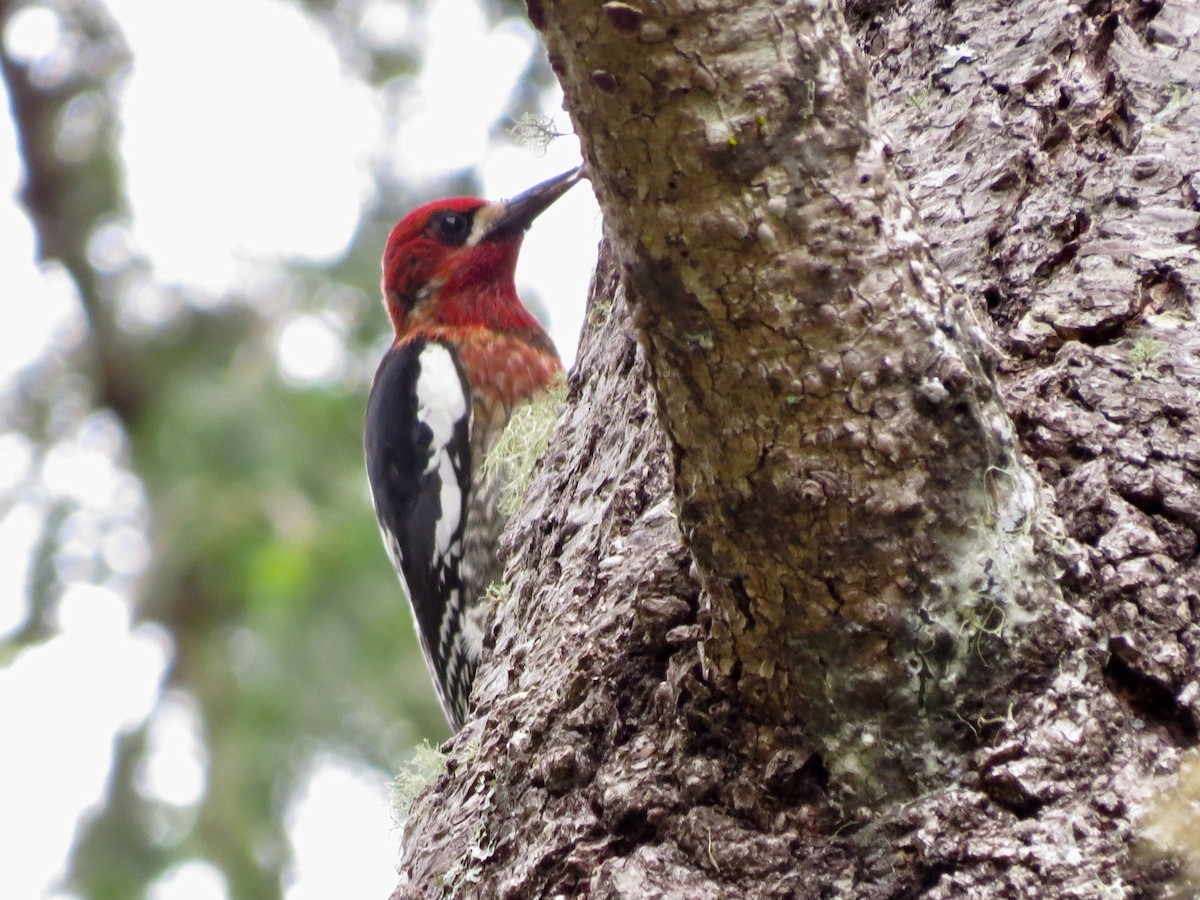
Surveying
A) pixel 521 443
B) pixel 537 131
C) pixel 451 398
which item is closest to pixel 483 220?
pixel 451 398

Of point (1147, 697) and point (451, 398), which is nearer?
point (1147, 697)

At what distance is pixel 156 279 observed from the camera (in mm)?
6047

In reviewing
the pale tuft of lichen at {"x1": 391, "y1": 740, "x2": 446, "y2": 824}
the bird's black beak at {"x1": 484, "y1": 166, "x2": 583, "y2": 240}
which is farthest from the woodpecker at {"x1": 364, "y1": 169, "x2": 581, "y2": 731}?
the pale tuft of lichen at {"x1": 391, "y1": 740, "x2": 446, "y2": 824}

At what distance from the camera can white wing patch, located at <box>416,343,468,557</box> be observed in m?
3.64

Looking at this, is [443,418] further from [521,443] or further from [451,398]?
[521,443]

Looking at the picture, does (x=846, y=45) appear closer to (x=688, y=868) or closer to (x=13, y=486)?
(x=688, y=868)

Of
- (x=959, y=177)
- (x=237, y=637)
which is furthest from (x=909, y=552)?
(x=237, y=637)

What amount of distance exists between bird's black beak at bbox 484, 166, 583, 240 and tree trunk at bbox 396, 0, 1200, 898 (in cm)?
235

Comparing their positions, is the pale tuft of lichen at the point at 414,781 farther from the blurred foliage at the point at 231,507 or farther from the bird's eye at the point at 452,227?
the blurred foliage at the point at 231,507

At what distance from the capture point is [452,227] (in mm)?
4195

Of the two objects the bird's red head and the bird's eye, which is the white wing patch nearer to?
the bird's red head

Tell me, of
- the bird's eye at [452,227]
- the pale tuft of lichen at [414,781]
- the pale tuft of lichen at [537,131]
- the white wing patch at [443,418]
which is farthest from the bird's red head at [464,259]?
the pale tuft of lichen at [414,781]

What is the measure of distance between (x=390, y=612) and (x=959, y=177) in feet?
11.6

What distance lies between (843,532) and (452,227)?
10.1ft
